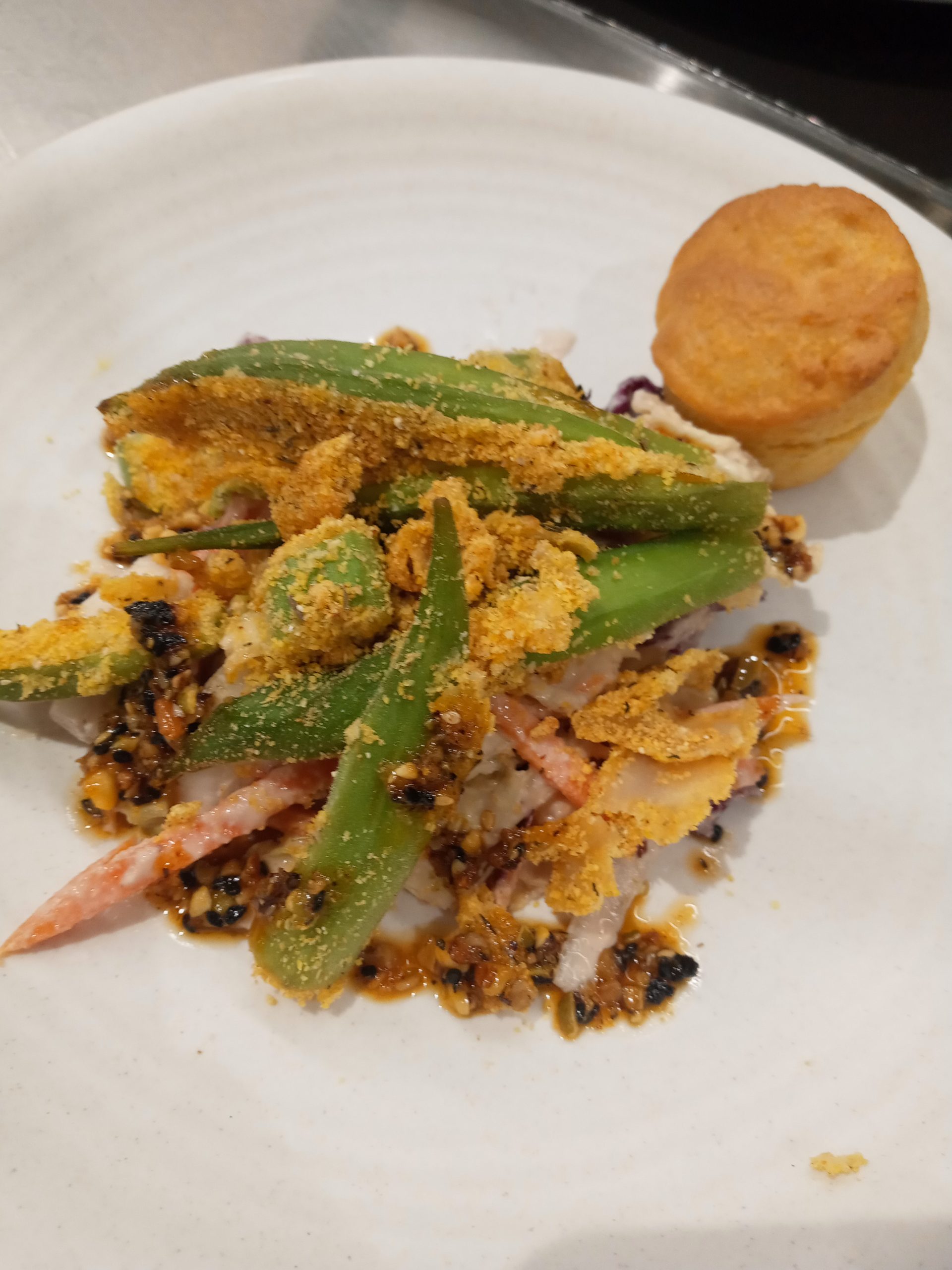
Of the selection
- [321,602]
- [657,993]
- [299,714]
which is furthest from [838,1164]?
[321,602]

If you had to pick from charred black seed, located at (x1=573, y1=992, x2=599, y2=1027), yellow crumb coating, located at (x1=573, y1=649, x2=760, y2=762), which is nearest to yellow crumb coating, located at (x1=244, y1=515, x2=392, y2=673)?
yellow crumb coating, located at (x1=573, y1=649, x2=760, y2=762)

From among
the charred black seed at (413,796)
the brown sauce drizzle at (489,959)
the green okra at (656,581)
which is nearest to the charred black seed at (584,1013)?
the brown sauce drizzle at (489,959)

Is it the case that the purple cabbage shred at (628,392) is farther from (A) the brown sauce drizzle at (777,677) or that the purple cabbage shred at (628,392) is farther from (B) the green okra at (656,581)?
(A) the brown sauce drizzle at (777,677)

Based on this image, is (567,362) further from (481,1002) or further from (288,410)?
(481,1002)

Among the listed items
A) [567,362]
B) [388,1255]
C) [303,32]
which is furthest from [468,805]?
[303,32]

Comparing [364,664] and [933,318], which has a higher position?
[933,318]

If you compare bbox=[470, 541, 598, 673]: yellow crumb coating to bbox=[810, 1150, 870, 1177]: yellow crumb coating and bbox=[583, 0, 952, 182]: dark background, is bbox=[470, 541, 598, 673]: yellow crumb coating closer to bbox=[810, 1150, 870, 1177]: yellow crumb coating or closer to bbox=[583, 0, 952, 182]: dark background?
bbox=[810, 1150, 870, 1177]: yellow crumb coating

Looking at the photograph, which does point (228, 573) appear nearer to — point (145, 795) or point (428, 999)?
point (145, 795)
